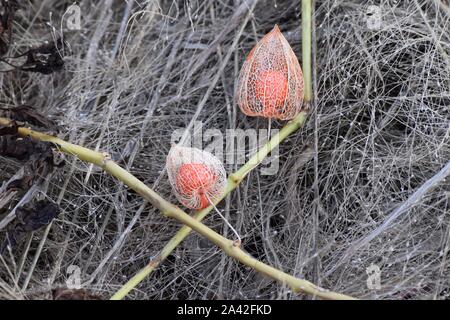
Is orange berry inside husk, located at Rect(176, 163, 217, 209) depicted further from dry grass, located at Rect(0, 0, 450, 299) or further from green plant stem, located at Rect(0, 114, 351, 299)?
dry grass, located at Rect(0, 0, 450, 299)

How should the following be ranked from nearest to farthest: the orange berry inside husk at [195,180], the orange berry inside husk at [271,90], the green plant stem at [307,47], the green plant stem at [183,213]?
the green plant stem at [183,213] < the orange berry inside husk at [195,180] < the orange berry inside husk at [271,90] < the green plant stem at [307,47]

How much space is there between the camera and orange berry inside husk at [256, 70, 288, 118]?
7.39 ft

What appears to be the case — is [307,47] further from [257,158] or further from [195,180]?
[195,180]

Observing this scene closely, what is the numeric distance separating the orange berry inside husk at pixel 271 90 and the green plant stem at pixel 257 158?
0.40 feet

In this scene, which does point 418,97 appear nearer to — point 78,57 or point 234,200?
point 234,200

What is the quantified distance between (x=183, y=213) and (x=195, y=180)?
122mm

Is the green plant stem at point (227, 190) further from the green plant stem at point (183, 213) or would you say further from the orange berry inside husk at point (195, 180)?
the orange berry inside husk at point (195, 180)

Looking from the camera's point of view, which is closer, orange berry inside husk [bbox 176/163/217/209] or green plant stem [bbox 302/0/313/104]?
orange berry inside husk [bbox 176/163/217/209]

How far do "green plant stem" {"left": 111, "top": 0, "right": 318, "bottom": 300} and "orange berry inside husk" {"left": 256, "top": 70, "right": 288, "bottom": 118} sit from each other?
0.40 ft

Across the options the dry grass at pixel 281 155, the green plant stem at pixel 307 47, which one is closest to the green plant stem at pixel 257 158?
the green plant stem at pixel 307 47

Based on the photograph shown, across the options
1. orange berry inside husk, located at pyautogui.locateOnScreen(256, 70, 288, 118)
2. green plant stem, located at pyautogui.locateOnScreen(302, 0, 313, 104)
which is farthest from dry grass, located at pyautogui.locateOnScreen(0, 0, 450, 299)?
orange berry inside husk, located at pyautogui.locateOnScreen(256, 70, 288, 118)

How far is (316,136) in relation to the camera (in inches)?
93.0

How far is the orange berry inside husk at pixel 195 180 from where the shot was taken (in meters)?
2.08
